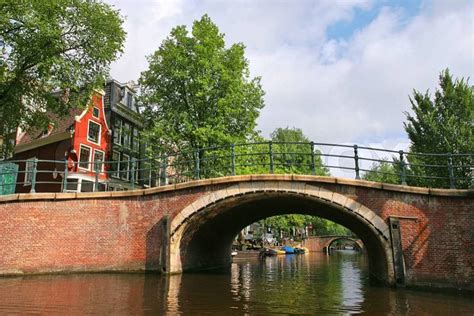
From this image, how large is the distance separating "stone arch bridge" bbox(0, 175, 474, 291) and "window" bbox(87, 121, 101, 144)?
51.9 feet

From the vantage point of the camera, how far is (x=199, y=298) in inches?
336

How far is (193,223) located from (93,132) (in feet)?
58.3

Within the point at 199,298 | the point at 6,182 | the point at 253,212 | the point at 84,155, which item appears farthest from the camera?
the point at 84,155

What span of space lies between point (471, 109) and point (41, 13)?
20984mm

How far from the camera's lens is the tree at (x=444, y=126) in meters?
21.1

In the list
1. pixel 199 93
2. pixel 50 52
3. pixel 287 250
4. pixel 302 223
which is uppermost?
pixel 199 93

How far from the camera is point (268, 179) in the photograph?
40.4ft

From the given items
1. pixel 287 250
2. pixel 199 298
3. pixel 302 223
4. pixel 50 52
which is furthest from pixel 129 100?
pixel 199 298

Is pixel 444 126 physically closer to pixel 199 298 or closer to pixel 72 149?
pixel 199 298

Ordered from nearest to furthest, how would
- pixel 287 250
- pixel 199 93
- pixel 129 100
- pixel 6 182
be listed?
pixel 6 182
pixel 199 93
pixel 129 100
pixel 287 250

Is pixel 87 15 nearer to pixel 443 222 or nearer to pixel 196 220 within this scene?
pixel 196 220

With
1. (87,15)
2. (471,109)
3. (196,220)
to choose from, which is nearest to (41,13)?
(87,15)

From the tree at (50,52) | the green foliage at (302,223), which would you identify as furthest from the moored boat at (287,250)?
the tree at (50,52)

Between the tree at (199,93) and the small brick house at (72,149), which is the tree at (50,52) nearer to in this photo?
the tree at (199,93)
